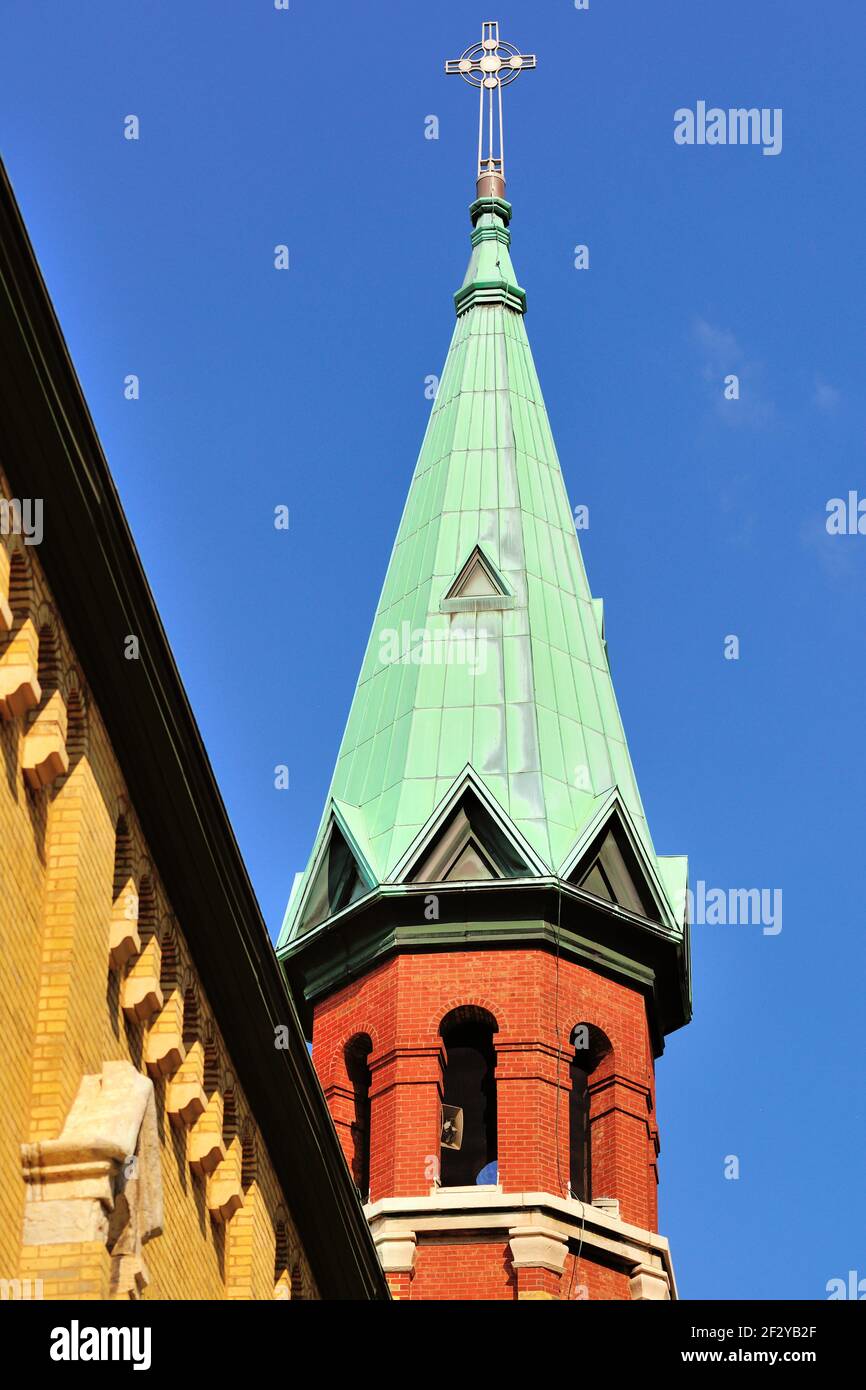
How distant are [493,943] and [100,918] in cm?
1995

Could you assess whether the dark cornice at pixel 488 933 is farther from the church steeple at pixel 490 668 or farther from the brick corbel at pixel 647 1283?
the brick corbel at pixel 647 1283

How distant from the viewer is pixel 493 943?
38312 mm

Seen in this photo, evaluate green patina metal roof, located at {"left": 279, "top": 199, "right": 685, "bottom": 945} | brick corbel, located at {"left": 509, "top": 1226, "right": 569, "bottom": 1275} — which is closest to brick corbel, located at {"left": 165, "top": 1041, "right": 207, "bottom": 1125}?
brick corbel, located at {"left": 509, "top": 1226, "right": 569, "bottom": 1275}

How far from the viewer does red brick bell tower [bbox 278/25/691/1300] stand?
3644cm

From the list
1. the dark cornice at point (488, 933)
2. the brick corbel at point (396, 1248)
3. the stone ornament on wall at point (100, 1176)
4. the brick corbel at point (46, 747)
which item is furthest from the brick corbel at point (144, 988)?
the dark cornice at point (488, 933)

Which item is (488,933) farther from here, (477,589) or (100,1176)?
(100,1176)

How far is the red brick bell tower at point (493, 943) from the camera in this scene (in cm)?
3644

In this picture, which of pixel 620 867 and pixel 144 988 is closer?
pixel 144 988

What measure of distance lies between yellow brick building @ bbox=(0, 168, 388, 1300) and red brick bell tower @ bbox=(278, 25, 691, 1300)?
45.6 ft

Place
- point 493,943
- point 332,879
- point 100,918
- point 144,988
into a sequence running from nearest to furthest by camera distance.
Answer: point 100,918 < point 144,988 < point 493,943 < point 332,879

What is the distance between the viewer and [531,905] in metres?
Result: 38.3

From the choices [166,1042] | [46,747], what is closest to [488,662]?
[166,1042]
